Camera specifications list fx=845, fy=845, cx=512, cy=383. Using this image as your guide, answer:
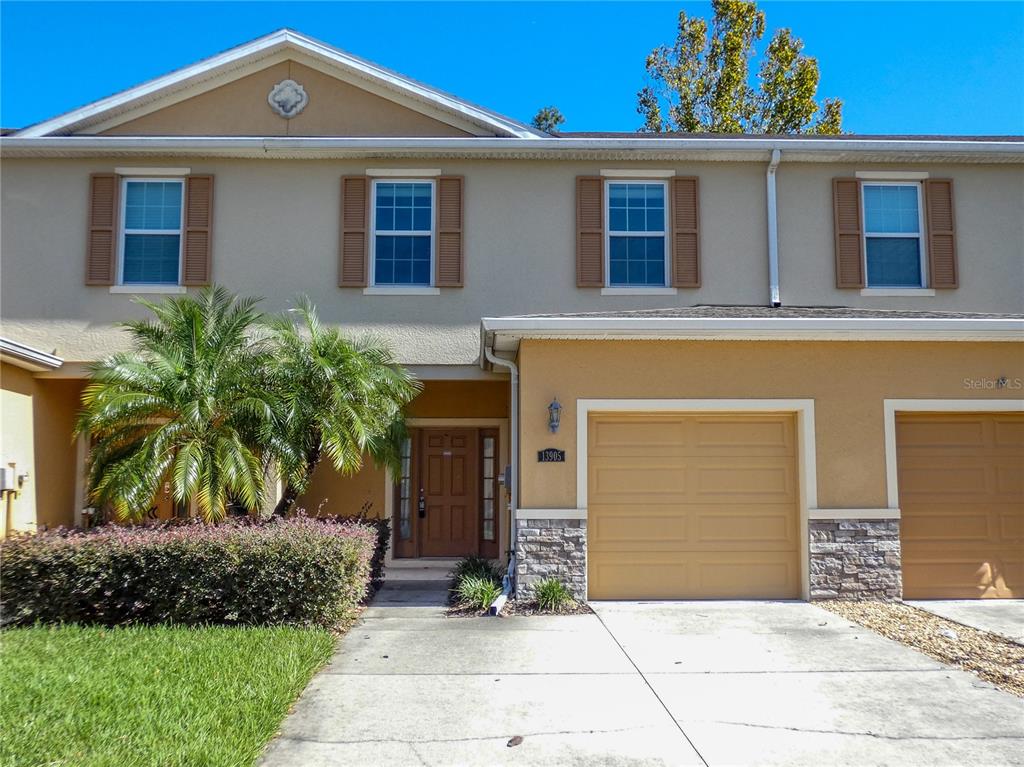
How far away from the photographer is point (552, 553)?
9.20 metres

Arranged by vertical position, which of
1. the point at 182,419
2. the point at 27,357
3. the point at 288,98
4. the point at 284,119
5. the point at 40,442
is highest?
the point at 288,98

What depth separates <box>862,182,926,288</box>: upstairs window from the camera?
11.9 metres

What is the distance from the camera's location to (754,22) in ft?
75.1

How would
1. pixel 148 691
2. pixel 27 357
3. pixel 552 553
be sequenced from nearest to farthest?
1. pixel 148 691
2. pixel 552 553
3. pixel 27 357

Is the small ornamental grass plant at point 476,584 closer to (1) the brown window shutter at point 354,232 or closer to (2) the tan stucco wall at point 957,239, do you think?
(1) the brown window shutter at point 354,232

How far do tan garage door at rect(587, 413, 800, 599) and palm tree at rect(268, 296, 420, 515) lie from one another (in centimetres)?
255

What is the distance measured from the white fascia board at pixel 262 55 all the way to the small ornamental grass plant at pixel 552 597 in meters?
6.29

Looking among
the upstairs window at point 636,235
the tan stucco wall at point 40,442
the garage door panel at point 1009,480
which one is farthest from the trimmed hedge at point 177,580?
the garage door panel at point 1009,480

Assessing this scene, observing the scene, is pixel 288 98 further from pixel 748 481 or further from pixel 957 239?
pixel 957 239

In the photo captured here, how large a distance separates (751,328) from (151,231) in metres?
8.20

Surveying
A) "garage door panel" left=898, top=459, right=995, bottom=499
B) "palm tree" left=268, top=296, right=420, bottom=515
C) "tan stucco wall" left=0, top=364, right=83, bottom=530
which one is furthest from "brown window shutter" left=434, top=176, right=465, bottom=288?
"garage door panel" left=898, top=459, right=995, bottom=499

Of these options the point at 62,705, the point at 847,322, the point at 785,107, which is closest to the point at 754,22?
the point at 785,107

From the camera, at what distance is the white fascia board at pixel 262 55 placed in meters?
11.9

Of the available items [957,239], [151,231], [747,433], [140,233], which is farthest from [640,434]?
[140,233]
